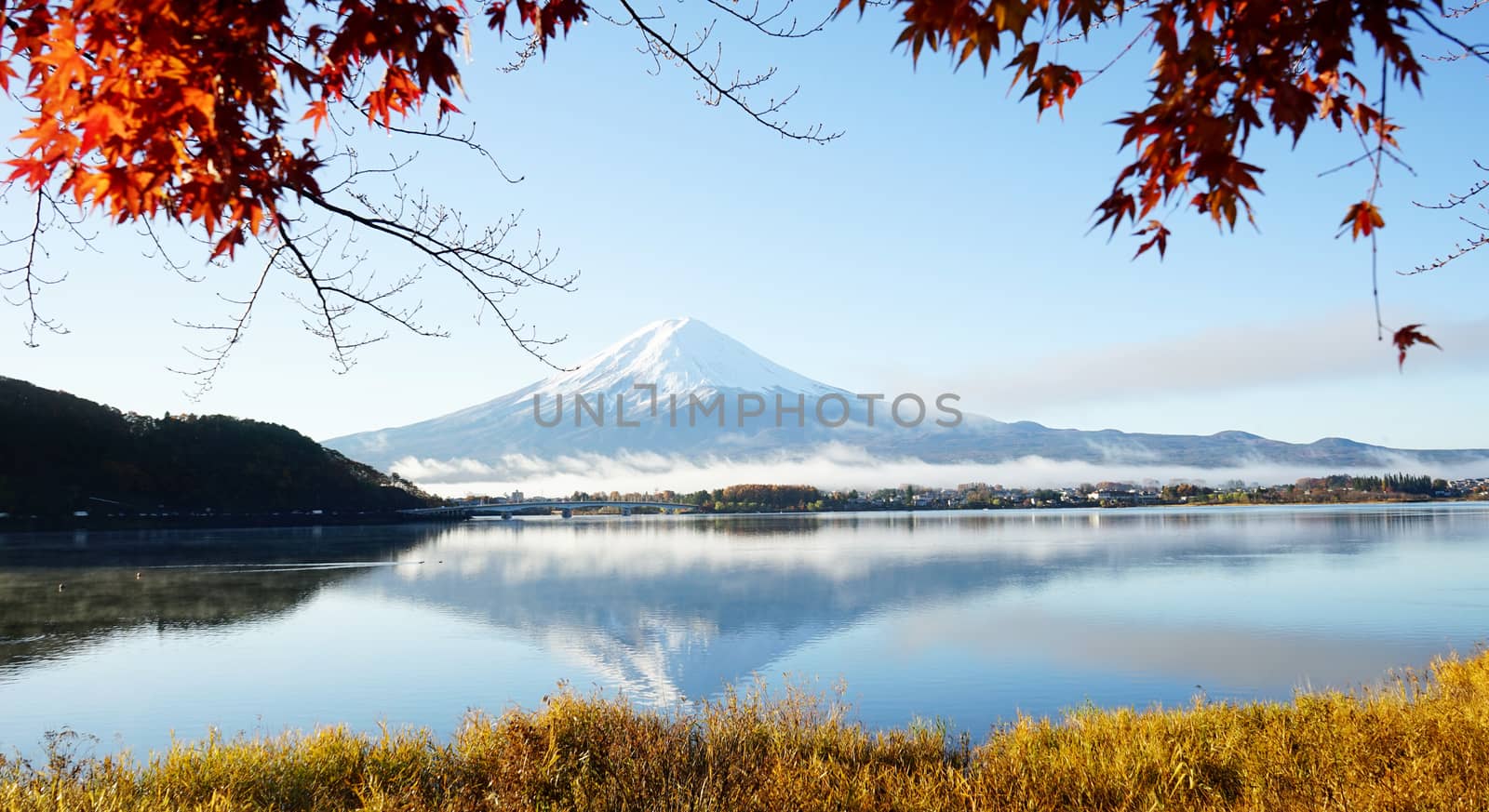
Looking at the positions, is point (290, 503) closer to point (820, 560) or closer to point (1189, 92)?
point (820, 560)

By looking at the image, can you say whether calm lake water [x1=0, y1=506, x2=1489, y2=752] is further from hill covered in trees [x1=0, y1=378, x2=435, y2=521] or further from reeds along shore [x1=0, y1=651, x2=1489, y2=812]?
hill covered in trees [x1=0, y1=378, x2=435, y2=521]

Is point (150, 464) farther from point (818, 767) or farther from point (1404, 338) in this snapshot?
point (1404, 338)

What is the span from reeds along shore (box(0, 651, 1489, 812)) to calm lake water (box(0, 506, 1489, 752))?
4.13 metres

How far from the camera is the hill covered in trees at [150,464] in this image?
8956cm

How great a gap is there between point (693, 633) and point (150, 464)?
95622 mm

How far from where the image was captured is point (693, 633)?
25.7 meters

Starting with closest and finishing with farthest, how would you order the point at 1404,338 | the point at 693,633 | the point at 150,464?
the point at 1404,338 < the point at 693,633 < the point at 150,464

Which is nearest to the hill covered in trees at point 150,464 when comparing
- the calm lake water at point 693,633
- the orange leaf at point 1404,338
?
the calm lake water at point 693,633

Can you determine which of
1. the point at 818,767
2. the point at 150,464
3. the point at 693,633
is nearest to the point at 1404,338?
the point at 818,767

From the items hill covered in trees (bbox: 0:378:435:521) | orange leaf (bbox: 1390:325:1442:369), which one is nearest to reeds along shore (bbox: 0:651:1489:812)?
orange leaf (bbox: 1390:325:1442:369)

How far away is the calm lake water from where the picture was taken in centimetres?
1670

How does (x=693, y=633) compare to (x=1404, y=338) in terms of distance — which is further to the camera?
(x=693, y=633)

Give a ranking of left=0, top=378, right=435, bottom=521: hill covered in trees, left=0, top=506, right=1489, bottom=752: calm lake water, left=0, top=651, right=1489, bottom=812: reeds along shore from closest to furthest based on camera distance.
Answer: left=0, top=651, right=1489, bottom=812: reeds along shore → left=0, top=506, right=1489, bottom=752: calm lake water → left=0, top=378, right=435, bottom=521: hill covered in trees

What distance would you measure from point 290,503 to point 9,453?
27.8 meters
